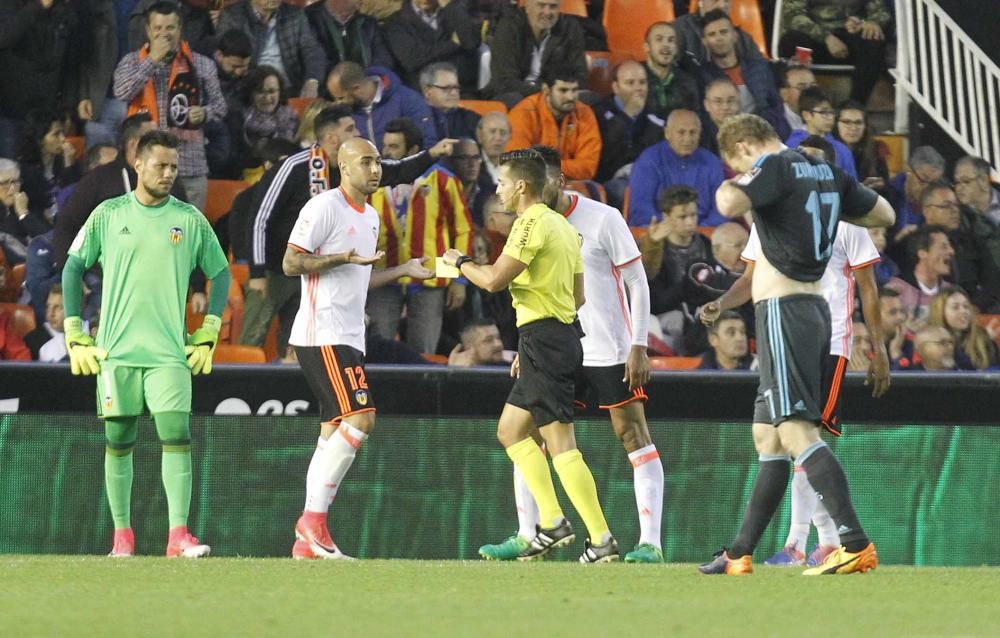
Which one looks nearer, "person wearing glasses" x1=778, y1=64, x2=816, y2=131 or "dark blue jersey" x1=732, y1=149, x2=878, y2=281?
"dark blue jersey" x1=732, y1=149, x2=878, y2=281

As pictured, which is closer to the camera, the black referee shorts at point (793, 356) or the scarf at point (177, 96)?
the black referee shorts at point (793, 356)

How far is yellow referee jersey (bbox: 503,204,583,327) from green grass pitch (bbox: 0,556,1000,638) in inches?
48.7

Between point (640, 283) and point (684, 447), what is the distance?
1.60 metres

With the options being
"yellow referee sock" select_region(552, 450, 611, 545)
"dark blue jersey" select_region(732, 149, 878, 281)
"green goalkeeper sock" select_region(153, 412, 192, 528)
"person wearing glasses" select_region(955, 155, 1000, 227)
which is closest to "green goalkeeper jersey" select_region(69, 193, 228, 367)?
"green goalkeeper sock" select_region(153, 412, 192, 528)

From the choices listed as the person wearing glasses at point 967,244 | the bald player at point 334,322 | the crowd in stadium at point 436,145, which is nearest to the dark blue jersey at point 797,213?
the bald player at point 334,322

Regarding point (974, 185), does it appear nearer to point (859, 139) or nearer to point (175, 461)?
point (859, 139)

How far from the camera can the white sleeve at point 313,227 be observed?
9.24 meters

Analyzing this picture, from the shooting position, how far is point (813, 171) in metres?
7.62

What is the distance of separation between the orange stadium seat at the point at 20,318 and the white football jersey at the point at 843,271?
4612 millimetres

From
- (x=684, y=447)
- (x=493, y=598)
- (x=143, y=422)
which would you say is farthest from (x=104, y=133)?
(x=493, y=598)

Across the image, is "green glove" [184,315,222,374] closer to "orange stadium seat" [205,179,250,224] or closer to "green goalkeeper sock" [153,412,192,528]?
"green goalkeeper sock" [153,412,192,528]

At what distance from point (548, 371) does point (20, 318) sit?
4.14 metres

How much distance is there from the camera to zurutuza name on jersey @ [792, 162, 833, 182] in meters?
7.55

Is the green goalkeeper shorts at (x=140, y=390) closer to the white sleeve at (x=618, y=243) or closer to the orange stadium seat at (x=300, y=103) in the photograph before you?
the white sleeve at (x=618, y=243)
